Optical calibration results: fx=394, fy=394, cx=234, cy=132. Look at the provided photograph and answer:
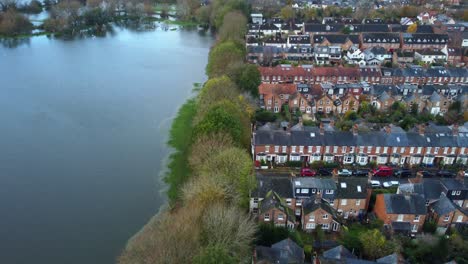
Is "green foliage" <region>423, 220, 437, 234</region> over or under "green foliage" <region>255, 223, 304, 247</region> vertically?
under

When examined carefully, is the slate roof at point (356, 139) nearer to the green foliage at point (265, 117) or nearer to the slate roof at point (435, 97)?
the green foliage at point (265, 117)

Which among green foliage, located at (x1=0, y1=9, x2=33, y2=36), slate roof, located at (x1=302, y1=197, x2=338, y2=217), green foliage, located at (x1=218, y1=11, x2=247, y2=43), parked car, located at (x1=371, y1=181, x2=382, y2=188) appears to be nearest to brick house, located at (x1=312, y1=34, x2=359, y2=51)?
green foliage, located at (x1=218, y1=11, x2=247, y2=43)

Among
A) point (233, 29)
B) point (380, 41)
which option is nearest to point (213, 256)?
point (233, 29)

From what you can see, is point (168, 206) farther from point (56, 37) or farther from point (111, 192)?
point (56, 37)

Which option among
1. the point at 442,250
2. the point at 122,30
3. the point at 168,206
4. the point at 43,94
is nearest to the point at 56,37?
the point at 122,30

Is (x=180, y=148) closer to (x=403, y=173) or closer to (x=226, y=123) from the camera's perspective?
(x=226, y=123)

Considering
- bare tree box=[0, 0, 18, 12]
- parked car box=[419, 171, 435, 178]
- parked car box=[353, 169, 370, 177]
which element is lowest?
parked car box=[419, 171, 435, 178]

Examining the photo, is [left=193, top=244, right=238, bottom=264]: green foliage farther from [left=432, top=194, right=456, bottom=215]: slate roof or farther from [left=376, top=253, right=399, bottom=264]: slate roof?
[left=432, top=194, right=456, bottom=215]: slate roof
